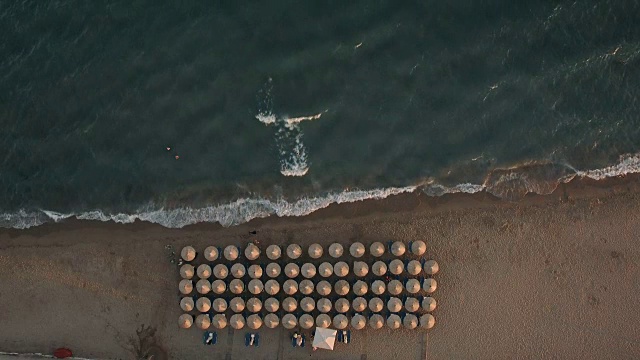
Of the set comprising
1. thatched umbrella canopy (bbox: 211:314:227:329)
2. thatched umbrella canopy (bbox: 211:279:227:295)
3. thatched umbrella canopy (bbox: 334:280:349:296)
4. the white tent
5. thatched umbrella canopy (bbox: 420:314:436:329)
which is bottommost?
the white tent

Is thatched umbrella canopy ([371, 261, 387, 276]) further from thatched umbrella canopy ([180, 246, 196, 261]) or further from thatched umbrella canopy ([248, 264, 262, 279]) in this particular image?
thatched umbrella canopy ([180, 246, 196, 261])

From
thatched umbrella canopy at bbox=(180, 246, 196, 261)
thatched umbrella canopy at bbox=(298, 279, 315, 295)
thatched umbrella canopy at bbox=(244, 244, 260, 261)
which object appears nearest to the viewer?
thatched umbrella canopy at bbox=(298, 279, 315, 295)

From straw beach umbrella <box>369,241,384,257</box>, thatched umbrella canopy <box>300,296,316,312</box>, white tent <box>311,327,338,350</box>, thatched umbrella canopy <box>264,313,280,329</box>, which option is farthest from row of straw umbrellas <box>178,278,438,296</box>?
white tent <box>311,327,338,350</box>

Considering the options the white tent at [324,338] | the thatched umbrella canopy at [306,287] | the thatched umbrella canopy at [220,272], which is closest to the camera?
the white tent at [324,338]

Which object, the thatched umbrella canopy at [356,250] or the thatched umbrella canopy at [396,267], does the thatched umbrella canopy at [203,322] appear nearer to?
the thatched umbrella canopy at [356,250]

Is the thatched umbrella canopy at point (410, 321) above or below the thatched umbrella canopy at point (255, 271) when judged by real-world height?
below

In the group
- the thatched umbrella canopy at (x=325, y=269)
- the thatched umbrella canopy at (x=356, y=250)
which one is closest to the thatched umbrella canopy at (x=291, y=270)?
the thatched umbrella canopy at (x=325, y=269)
